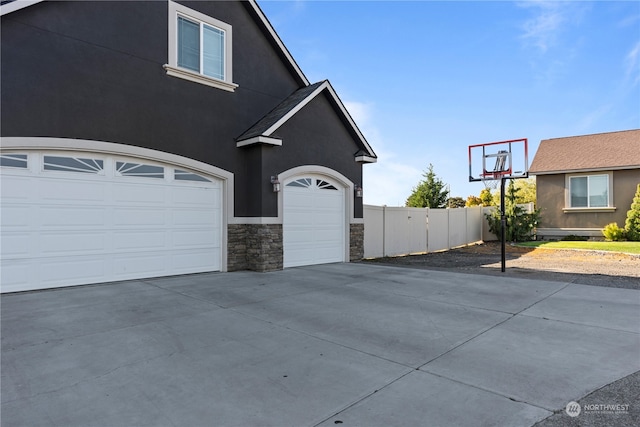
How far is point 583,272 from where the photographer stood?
32.5ft

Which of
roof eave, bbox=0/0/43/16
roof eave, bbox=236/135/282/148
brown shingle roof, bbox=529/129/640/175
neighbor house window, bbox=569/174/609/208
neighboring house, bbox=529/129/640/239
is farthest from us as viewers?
neighbor house window, bbox=569/174/609/208

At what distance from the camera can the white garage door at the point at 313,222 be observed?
10.7 meters

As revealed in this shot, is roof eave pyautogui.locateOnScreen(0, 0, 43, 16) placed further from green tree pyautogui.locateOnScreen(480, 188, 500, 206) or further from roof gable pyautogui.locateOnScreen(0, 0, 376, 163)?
green tree pyautogui.locateOnScreen(480, 188, 500, 206)

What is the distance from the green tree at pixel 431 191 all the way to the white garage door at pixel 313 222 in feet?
55.6

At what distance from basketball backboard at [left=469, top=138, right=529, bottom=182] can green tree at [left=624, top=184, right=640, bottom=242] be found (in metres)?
9.77

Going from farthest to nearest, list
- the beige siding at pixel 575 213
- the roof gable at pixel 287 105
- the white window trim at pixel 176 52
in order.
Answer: the beige siding at pixel 575 213 → the roof gable at pixel 287 105 → the white window trim at pixel 176 52

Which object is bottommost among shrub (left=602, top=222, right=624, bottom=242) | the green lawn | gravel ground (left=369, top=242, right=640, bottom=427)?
gravel ground (left=369, top=242, right=640, bottom=427)

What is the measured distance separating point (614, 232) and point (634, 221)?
2.83 feet

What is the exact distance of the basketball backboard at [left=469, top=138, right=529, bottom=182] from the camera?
425 inches

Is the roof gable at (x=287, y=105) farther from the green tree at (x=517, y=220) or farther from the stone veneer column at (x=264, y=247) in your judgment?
the green tree at (x=517, y=220)

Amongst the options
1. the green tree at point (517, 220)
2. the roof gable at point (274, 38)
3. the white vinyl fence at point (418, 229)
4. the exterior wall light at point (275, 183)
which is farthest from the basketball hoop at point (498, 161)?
the green tree at point (517, 220)

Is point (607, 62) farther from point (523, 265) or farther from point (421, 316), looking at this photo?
point (421, 316)

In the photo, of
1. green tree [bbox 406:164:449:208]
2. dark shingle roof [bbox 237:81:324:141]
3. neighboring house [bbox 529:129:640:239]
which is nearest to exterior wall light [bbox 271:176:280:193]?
dark shingle roof [bbox 237:81:324:141]

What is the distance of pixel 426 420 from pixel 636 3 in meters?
13.4
